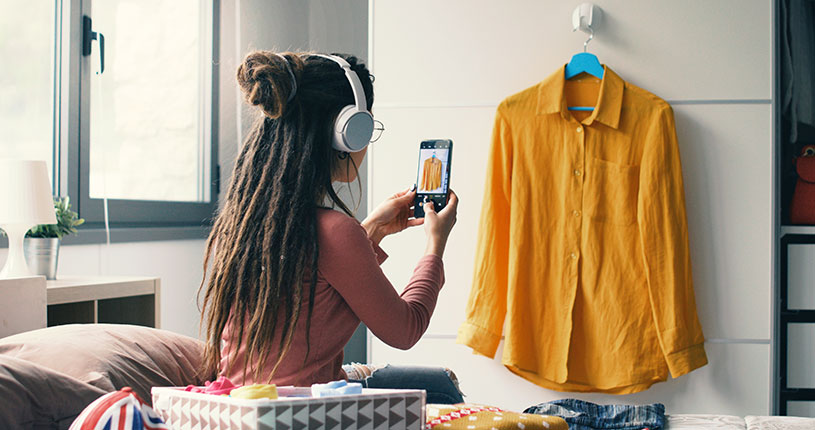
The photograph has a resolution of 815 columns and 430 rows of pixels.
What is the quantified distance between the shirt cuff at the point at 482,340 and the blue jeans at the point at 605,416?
755 mm

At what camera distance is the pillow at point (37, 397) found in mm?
812

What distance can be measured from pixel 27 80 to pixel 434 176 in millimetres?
1476

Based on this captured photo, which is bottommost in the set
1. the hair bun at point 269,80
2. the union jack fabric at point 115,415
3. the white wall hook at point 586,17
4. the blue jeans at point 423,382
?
the blue jeans at point 423,382

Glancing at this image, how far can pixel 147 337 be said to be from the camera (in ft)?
4.03

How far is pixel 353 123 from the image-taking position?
43.1 inches

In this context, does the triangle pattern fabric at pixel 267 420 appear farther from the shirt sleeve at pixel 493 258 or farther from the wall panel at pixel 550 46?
the wall panel at pixel 550 46

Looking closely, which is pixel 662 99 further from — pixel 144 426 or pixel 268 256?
pixel 144 426

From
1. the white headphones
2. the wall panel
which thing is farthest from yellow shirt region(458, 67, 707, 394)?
the white headphones

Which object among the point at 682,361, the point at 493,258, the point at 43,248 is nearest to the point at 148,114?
the point at 43,248

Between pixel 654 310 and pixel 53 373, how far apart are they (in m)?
1.69

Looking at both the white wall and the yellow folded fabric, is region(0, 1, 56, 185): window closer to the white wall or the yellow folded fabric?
the white wall

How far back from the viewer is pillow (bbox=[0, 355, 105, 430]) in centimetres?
81

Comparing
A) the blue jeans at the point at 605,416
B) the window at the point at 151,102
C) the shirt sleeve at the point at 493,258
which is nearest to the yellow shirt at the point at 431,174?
the blue jeans at the point at 605,416

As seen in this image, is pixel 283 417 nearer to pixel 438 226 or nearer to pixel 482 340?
pixel 438 226
